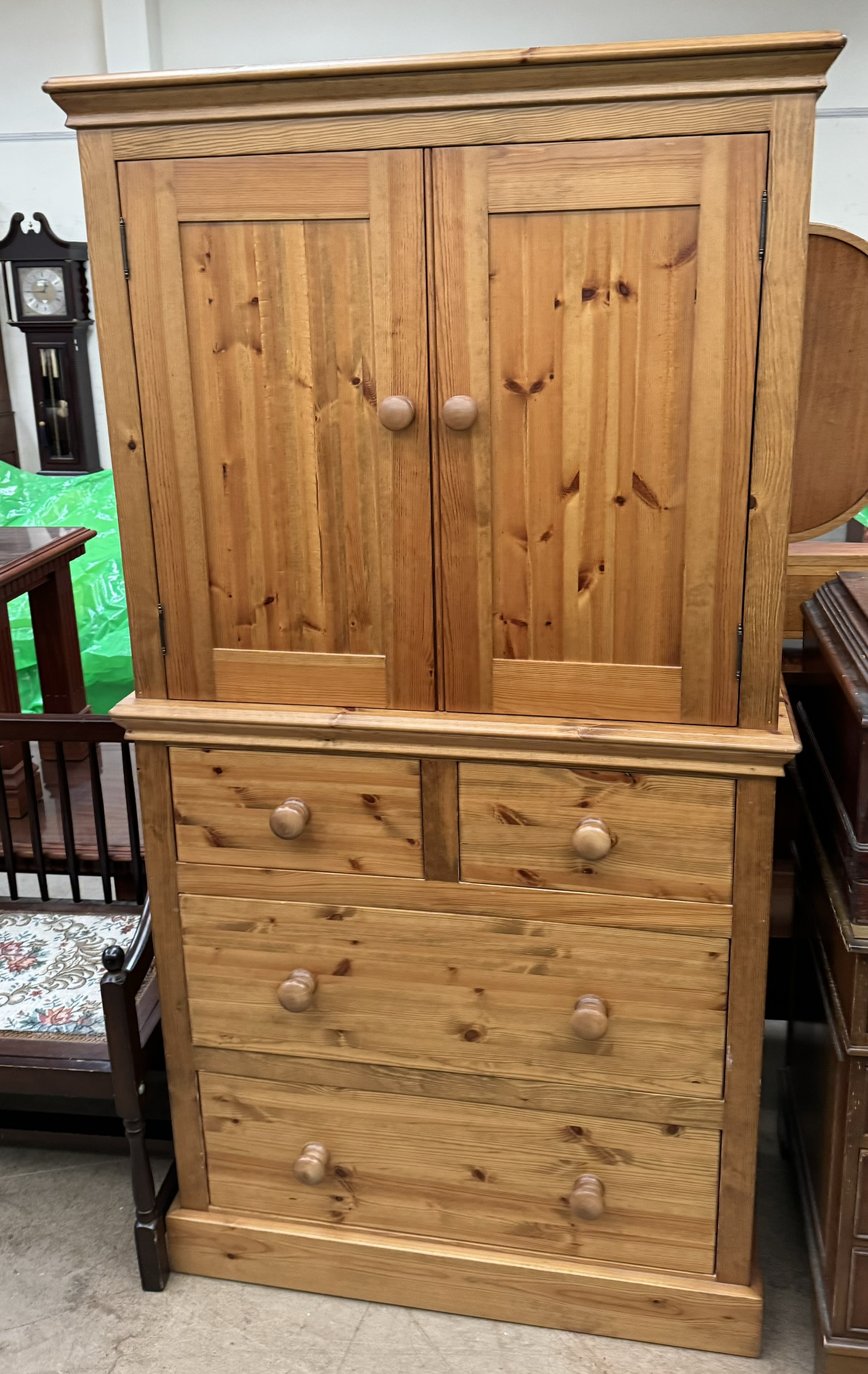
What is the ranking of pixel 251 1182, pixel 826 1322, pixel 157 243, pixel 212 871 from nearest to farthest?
pixel 157 243 → pixel 826 1322 → pixel 212 871 → pixel 251 1182

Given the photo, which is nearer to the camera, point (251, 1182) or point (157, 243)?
point (157, 243)

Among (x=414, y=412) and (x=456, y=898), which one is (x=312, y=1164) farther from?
(x=414, y=412)

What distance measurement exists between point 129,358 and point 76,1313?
160 cm

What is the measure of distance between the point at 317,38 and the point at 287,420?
494cm

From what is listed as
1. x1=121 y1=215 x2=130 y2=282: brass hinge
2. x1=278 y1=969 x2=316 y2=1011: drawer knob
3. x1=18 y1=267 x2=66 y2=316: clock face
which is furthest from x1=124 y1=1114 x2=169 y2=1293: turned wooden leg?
x1=18 y1=267 x2=66 y2=316: clock face

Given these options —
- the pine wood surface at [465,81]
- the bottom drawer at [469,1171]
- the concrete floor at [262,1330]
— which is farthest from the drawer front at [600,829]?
the pine wood surface at [465,81]

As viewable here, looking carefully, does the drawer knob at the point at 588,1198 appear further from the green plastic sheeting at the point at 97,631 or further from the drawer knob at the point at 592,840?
the green plastic sheeting at the point at 97,631

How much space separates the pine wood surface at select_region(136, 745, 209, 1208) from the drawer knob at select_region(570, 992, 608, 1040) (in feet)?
2.17

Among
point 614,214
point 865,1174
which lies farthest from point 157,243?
point 865,1174

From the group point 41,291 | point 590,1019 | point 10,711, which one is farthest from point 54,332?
point 590,1019

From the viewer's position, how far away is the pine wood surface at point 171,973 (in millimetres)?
1820

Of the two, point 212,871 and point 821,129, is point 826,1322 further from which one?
point 821,129

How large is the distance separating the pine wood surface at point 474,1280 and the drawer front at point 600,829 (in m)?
0.68

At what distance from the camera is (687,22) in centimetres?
536
